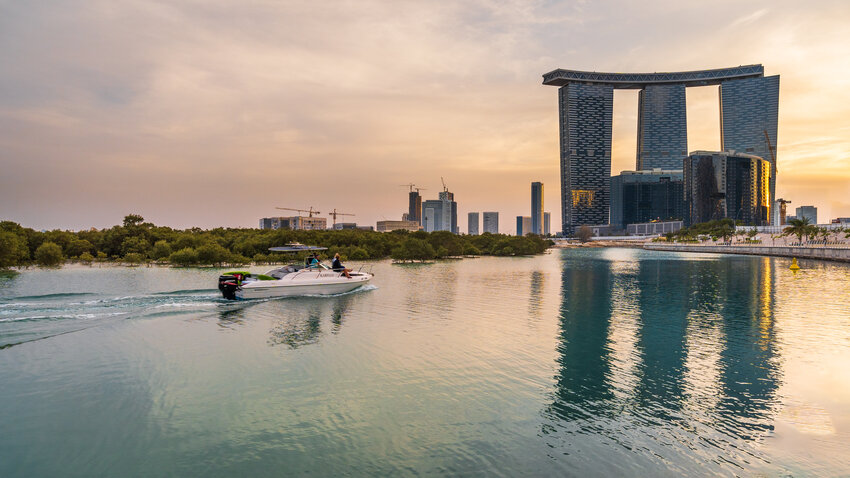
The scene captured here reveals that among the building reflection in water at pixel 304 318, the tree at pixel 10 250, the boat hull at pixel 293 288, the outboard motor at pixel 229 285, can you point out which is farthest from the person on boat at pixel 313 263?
the tree at pixel 10 250

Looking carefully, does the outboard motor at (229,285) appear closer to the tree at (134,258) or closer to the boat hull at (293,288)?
the boat hull at (293,288)

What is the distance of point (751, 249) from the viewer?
131 metres

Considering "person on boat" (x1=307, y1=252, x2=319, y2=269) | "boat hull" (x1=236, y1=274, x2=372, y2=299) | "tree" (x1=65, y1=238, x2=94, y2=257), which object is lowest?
"boat hull" (x1=236, y1=274, x2=372, y2=299)

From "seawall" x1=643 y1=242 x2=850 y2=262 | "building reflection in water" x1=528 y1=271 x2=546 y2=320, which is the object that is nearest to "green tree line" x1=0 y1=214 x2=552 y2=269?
"building reflection in water" x1=528 y1=271 x2=546 y2=320

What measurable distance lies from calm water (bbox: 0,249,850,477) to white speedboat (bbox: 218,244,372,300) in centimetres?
295

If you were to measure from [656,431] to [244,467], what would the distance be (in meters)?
12.6

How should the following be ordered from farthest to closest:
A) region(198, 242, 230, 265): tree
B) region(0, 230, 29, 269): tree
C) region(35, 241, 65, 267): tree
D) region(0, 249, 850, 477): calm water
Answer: region(198, 242, 230, 265): tree
region(35, 241, 65, 267): tree
region(0, 230, 29, 269): tree
region(0, 249, 850, 477): calm water

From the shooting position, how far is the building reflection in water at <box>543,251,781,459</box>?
47.2ft

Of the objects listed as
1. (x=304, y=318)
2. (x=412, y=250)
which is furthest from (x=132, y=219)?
(x=304, y=318)

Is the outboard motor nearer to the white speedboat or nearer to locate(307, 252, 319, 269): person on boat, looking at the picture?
the white speedboat

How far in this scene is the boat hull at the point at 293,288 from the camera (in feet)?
129

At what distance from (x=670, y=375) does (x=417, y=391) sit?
450 inches

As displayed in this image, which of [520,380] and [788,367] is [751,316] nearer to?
[788,367]

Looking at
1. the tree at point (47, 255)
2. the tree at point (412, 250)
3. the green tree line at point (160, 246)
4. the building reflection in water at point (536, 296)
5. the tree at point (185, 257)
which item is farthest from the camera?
the tree at point (412, 250)
